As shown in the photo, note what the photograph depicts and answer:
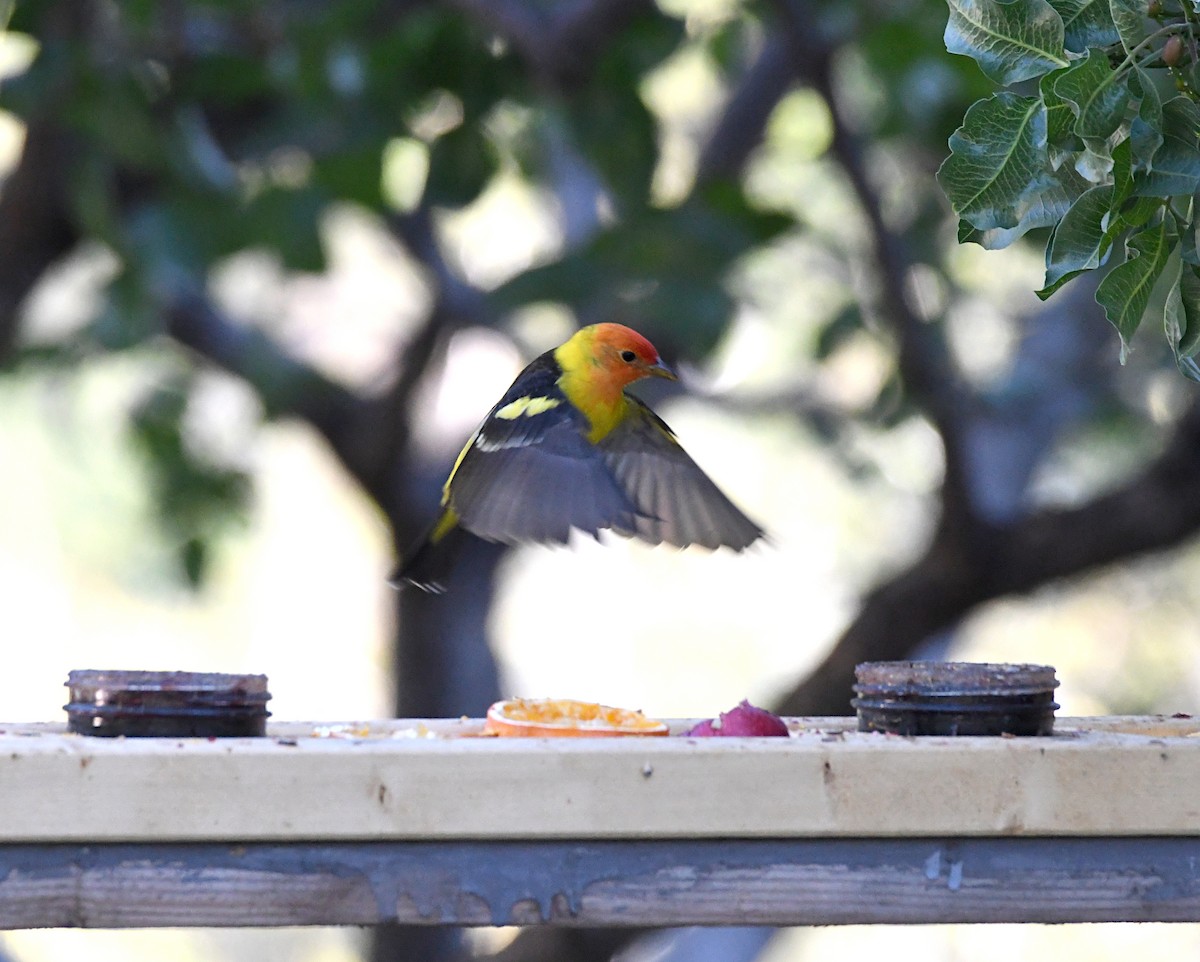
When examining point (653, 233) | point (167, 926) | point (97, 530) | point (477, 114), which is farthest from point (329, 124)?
point (97, 530)

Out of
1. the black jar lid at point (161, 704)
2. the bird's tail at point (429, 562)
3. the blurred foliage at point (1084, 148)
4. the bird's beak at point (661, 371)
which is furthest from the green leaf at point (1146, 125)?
the bird's tail at point (429, 562)

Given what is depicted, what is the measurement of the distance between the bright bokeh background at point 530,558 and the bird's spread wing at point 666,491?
1.65 ft

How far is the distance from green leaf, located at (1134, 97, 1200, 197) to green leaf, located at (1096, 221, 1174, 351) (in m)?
0.06

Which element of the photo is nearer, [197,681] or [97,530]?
[197,681]

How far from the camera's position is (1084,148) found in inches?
61.0

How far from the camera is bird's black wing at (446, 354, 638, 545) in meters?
3.21

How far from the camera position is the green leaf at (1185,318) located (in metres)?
1.54

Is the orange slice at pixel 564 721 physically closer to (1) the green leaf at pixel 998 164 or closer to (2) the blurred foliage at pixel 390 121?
(1) the green leaf at pixel 998 164

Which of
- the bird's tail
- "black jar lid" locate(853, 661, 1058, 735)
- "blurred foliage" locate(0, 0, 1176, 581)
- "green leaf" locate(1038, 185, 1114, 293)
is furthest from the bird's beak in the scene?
"green leaf" locate(1038, 185, 1114, 293)

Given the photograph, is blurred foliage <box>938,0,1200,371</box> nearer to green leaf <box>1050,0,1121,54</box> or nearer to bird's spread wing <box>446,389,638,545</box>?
green leaf <box>1050,0,1121,54</box>

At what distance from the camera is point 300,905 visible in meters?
1.85

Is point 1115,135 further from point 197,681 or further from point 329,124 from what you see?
point 329,124

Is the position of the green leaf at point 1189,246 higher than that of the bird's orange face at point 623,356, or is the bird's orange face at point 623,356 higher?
the bird's orange face at point 623,356

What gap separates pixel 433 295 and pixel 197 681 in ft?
11.0
